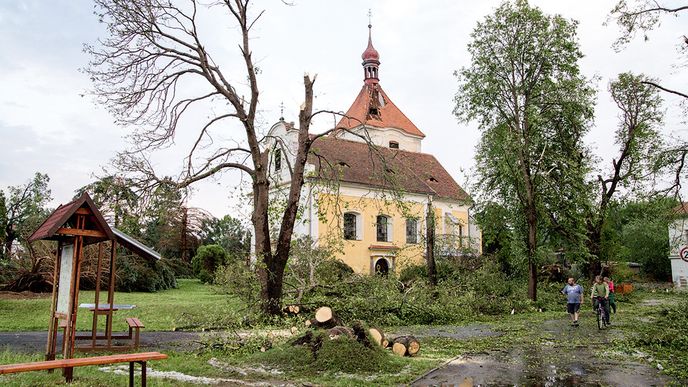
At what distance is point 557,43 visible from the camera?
998 inches

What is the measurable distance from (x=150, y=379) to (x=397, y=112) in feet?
131

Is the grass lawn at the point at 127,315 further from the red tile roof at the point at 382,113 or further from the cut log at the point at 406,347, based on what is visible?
the red tile roof at the point at 382,113

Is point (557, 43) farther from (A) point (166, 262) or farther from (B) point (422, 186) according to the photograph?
(A) point (166, 262)

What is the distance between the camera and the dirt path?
8703 millimetres

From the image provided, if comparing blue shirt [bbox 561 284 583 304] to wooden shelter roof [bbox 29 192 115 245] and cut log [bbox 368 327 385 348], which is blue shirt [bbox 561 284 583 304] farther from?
wooden shelter roof [bbox 29 192 115 245]

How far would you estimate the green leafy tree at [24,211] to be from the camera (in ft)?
92.0

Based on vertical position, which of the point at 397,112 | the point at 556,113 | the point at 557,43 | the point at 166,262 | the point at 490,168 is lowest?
the point at 166,262

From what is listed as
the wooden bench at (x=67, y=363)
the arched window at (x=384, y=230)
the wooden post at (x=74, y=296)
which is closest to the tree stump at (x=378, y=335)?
the wooden bench at (x=67, y=363)

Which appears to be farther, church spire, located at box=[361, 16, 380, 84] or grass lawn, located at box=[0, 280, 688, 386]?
church spire, located at box=[361, 16, 380, 84]

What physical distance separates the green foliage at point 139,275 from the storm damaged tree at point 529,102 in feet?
58.7

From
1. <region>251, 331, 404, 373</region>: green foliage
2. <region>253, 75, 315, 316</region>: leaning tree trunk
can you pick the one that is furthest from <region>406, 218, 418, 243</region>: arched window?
<region>251, 331, 404, 373</region>: green foliage

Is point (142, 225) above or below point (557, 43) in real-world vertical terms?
below

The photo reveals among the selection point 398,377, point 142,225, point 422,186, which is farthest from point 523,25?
point 398,377

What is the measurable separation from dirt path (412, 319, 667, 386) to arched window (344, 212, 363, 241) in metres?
22.3
